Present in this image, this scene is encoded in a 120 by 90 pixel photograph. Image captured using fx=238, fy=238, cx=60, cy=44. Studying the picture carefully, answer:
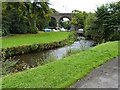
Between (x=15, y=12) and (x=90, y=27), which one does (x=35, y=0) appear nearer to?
(x=15, y=12)

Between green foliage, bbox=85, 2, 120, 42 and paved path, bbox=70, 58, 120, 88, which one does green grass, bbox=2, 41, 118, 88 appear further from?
green foliage, bbox=85, 2, 120, 42

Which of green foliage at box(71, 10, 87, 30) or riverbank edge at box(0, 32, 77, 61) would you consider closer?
riverbank edge at box(0, 32, 77, 61)

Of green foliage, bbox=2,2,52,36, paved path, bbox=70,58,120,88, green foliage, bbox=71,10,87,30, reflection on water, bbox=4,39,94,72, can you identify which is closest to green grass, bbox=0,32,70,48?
reflection on water, bbox=4,39,94,72

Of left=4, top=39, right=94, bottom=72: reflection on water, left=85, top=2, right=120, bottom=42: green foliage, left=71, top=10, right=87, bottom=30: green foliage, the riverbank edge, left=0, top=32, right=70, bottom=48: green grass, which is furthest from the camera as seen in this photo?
left=71, top=10, right=87, bottom=30: green foliage

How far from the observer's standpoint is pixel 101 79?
6.32 metres

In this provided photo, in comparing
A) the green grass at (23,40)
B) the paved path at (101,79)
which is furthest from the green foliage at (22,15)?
the paved path at (101,79)

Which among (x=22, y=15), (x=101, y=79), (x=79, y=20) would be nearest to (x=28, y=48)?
(x=101, y=79)

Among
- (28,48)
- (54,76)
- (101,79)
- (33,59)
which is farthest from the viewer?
(28,48)

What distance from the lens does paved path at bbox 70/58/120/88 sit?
575cm

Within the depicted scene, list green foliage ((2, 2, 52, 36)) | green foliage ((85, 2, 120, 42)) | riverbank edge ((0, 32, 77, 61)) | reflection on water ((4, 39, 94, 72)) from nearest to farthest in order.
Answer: reflection on water ((4, 39, 94, 72)) < riverbank edge ((0, 32, 77, 61)) < green foliage ((85, 2, 120, 42)) < green foliage ((2, 2, 52, 36))

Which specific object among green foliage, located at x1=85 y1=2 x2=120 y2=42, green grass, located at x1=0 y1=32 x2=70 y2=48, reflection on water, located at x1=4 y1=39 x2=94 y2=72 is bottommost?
reflection on water, located at x1=4 y1=39 x2=94 y2=72

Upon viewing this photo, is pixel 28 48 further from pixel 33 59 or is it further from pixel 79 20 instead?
pixel 79 20

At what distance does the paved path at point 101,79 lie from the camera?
5.75 m

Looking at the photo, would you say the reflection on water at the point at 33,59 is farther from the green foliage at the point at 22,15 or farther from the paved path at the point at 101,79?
the green foliage at the point at 22,15
